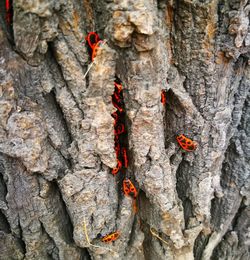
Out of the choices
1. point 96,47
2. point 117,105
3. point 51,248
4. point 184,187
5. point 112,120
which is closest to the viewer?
point 96,47

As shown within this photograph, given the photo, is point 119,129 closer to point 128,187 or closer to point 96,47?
point 128,187

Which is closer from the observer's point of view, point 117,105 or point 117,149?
point 117,105

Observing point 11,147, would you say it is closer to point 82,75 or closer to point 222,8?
point 82,75

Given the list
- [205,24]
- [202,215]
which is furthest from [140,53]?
[202,215]

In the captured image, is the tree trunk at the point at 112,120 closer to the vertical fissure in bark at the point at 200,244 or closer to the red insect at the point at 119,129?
the red insect at the point at 119,129

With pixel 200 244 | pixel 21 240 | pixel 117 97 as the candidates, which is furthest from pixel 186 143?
pixel 21 240

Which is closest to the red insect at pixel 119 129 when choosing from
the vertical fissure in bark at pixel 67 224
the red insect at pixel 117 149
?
the red insect at pixel 117 149
